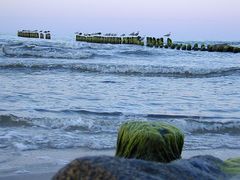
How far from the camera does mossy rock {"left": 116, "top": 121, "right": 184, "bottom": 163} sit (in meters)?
3.33

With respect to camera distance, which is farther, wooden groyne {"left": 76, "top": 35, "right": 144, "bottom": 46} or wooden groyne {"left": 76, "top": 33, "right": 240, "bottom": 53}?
wooden groyne {"left": 76, "top": 35, "right": 144, "bottom": 46}

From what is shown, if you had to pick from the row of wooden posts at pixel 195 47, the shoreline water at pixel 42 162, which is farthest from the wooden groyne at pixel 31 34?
the shoreline water at pixel 42 162

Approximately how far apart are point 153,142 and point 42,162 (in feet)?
8.32

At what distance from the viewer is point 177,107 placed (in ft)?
35.5

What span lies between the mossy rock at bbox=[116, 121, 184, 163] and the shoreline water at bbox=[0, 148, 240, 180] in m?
1.66

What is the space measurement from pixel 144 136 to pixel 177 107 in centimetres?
A: 755

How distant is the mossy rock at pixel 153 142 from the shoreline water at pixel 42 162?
5.43 feet

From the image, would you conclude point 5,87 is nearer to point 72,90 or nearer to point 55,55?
point 72,90

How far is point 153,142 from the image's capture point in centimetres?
335

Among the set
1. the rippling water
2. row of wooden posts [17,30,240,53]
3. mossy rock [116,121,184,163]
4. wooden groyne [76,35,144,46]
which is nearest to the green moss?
mossy rock [116,121,184,163]

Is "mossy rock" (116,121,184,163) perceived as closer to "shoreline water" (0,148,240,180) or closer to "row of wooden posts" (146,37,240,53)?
"shoreline water" (0,148,240,180)

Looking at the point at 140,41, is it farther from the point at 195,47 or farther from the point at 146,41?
the point at 195,47

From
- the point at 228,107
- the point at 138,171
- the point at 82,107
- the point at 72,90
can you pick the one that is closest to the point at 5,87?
the point at 72,90

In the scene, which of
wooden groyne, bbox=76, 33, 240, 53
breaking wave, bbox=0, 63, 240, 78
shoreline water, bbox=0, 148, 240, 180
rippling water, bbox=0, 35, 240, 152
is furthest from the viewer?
wooden groyne, bbox=76, 33, 240, 53
